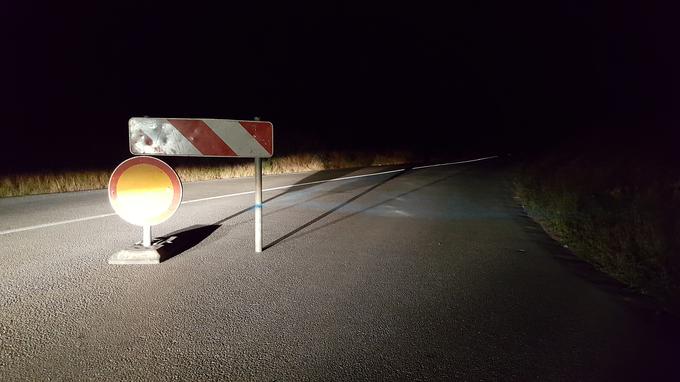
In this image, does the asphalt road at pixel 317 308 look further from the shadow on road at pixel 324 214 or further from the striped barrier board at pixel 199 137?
the striped barrier board at pixel 199 137

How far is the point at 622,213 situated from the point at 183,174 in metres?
12.0

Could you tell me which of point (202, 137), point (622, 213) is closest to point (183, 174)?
point (202, 137)

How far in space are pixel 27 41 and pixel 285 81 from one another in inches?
945

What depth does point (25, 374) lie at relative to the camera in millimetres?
3006

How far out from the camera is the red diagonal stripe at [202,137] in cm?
541

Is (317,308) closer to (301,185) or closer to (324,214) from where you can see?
(324,214)

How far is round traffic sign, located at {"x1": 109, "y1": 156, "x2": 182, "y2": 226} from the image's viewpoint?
5.48 metres

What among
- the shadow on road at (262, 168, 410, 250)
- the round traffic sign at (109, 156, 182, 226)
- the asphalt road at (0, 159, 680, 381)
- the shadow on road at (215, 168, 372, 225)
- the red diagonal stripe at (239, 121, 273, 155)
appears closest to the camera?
the asphalt road at (0, 159, 680, 381)

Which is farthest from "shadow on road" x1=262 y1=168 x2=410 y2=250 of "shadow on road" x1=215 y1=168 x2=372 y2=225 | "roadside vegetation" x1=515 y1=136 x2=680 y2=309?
"roadside vegetation" x1=515 y1=136 x2=680 y2=309

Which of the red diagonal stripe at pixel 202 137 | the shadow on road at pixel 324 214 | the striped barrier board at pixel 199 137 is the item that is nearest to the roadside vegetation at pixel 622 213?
Answer: the shadow on road at pixel 324 214

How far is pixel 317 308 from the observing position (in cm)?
414

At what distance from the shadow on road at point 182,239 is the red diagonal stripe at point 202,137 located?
1.27 m

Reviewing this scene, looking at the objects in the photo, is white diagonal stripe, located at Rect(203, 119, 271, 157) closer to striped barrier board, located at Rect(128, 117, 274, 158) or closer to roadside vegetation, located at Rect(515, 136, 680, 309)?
striped barrier board, located at Rect(128, 117, 274, 158)

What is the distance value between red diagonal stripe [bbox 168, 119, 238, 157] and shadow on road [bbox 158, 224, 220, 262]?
1.27 meters
